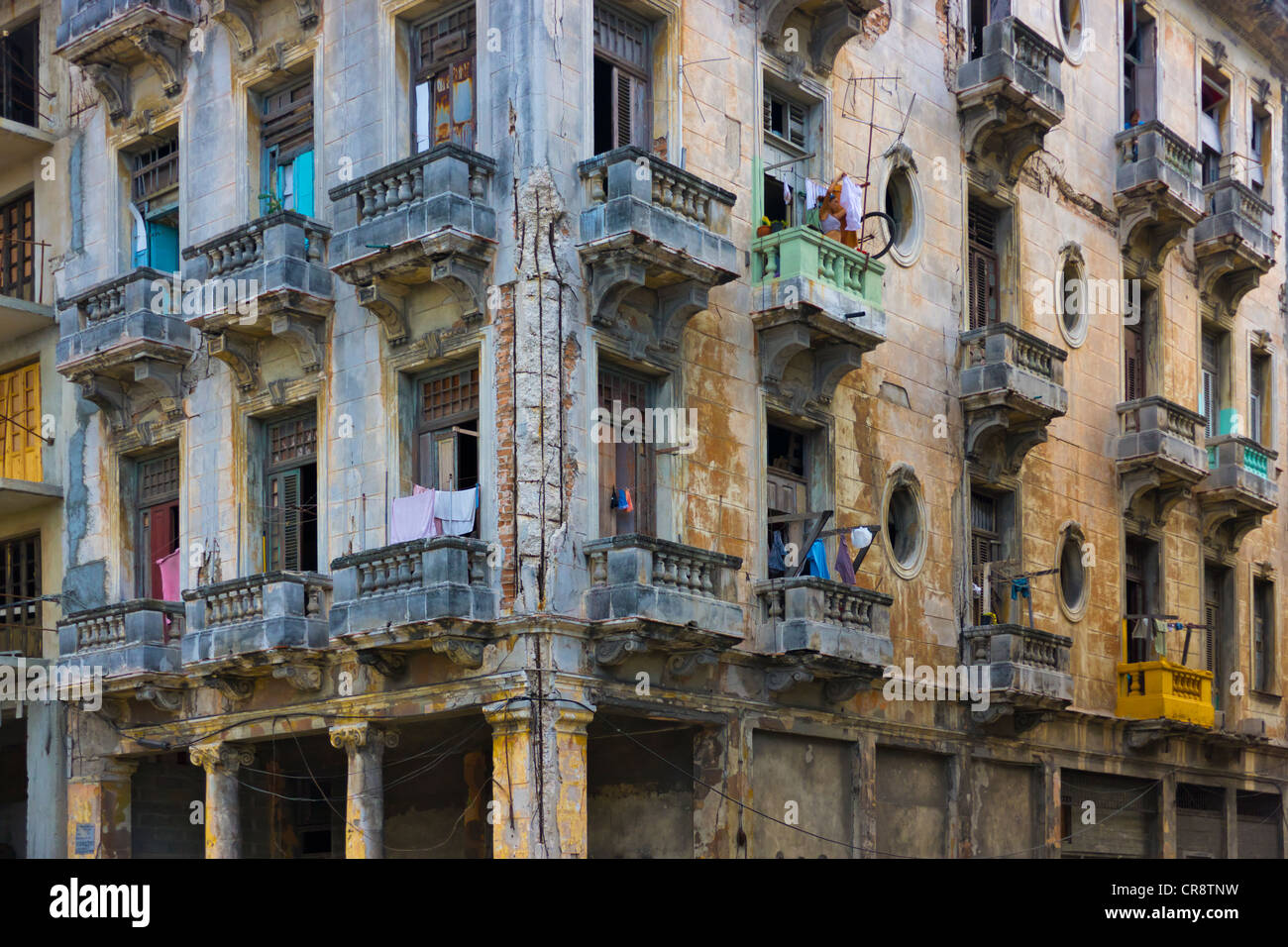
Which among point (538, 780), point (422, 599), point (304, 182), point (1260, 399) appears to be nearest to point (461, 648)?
point (422, 599)

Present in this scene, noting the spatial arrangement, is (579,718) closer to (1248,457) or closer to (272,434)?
(272,434)

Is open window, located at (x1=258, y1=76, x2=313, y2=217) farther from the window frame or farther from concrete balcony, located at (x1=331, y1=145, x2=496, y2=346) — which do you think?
concrete balcony, located at (x1=331, y1=145, x2=496, y2=346)

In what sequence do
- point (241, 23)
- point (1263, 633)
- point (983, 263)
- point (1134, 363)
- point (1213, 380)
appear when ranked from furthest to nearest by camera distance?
point (1263, 633) → point (1213, 380) → point (1134, 363) → point (983, 263) → point (241, 23)

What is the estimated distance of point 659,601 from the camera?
20547 mm

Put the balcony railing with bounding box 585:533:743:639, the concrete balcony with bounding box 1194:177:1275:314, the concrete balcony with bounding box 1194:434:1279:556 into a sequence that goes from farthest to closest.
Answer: the concrete balcony with bounding box 1194:177:1275:314
the concrete balcony with bounding box 1194:434:1279:556
the balcony railing with bounding box 585:533:743:639

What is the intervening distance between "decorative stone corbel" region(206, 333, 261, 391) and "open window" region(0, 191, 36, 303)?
6.26 m

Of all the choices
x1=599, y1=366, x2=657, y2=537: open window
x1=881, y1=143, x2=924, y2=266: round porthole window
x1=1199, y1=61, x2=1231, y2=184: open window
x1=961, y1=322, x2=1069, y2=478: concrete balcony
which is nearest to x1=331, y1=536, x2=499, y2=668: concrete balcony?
x1=599, y1=366, x2=657, y2=537: open window

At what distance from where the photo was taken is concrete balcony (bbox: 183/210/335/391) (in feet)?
76.2

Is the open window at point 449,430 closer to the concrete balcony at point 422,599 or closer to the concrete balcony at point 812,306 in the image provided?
the concrete balcony at point 422,599

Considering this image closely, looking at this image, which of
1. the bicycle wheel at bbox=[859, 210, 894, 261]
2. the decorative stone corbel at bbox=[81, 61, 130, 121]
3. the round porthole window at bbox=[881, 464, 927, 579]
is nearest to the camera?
the bicycle wheel at bbox=[859, 210, 894, 261]

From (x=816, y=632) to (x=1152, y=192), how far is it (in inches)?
545

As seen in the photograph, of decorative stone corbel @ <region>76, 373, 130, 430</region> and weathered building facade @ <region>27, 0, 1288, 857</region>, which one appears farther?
decorative stone corbel @ <region>76, 373, 130, 430</region>

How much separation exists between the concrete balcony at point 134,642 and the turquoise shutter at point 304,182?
5.90 meters

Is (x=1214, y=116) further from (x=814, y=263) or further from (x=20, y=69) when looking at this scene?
(x=20, y=69)
